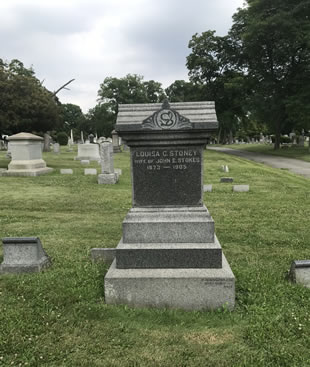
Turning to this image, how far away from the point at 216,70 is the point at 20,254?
128 feet

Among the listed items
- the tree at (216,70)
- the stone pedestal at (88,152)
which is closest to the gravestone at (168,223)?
the stone pedestal at (88,152)

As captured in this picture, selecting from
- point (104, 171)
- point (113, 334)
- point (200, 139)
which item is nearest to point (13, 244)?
point (113, 334)

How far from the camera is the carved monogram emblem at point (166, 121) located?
3752 mm

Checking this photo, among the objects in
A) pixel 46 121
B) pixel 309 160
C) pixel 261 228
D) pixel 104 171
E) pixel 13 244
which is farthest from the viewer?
pixel 309 160

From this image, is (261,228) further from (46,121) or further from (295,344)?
(46,121)

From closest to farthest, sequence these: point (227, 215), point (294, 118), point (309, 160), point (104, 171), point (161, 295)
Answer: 1. point (161, 295)
2. point (227, 215)
3. point (104, 171)
4. point (309, 160)
5. point (294, 118)

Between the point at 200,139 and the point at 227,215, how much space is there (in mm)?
4460

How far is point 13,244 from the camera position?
450 centimetres

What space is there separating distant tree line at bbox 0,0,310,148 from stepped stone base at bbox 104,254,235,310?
1594 centimetres

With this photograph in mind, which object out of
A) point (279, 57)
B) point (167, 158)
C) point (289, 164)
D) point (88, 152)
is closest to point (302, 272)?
point (167, 158)

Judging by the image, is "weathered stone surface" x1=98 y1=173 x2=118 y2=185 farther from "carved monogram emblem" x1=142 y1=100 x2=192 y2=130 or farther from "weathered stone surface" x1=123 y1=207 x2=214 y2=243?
"carved monogram emblem" x1=142 y1=100 x2=192 y2=130

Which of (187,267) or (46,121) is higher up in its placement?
(46,121)

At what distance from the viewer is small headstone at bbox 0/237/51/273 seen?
4.46 meters

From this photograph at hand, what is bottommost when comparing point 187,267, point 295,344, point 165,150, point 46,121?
point 295,344
